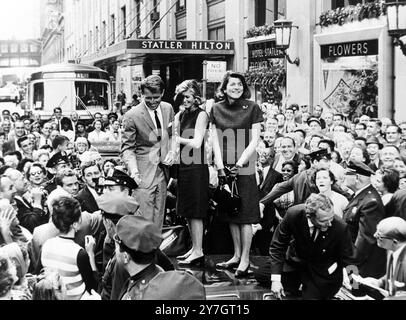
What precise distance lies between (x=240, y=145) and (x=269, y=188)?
160 centimetres

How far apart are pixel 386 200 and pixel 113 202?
2.59 m

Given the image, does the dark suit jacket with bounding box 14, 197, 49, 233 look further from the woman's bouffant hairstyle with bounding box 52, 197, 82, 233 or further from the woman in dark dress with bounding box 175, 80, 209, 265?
the woman's bouffant hairstyle with bounding box 52, 197, 82, 233

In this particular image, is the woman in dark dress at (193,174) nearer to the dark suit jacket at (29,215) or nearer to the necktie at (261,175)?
the dark suit jacket at (29,215)

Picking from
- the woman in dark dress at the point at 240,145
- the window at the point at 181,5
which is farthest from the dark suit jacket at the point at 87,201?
the window at the point at 181,5

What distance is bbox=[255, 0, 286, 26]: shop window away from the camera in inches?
708

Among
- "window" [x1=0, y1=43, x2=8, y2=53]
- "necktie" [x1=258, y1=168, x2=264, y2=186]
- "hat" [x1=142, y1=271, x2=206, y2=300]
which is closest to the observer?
"hat" [x1=142, y1=271, x2=206, y2=300]

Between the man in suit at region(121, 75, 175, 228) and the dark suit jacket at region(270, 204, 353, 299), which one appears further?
the man in suit at region(121, 75, 175, 228)

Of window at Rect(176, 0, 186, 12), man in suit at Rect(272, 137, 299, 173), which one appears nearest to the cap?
man in suit at Rect(272, 137, 299, 173)

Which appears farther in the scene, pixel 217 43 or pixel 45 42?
pixel 45 42

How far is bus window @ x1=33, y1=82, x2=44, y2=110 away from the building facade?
2.35 meters
